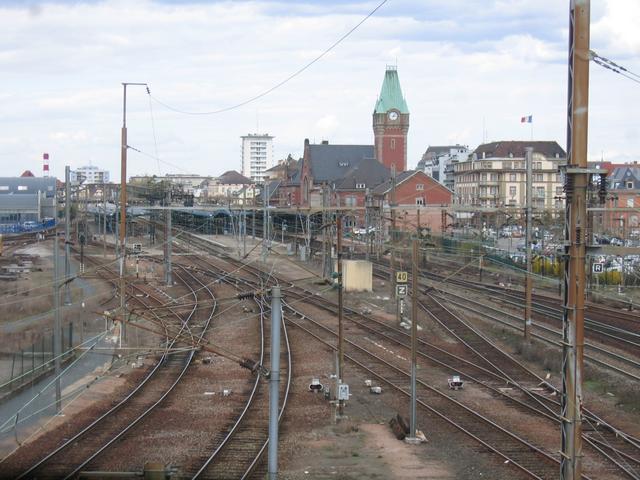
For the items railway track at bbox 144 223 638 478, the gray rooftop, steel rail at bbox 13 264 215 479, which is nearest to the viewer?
steel rail at bbox 13 264 215 479

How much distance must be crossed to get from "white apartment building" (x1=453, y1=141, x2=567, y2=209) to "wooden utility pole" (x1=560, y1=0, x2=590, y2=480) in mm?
49783

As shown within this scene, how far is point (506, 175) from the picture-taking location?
62.5 metres

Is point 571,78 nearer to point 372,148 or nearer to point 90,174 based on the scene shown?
point 372,148

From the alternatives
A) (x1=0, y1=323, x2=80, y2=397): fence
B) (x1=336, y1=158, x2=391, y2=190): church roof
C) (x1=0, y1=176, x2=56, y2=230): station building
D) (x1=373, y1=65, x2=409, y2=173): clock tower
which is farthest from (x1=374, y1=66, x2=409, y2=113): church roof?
(x1=0, y1=323, x2=80, y2=397): fence

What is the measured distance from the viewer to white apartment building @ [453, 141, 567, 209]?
2344 inches

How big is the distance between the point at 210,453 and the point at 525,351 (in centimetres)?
977

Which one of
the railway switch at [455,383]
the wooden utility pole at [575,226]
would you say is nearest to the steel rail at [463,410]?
the railway switch at [455,383]

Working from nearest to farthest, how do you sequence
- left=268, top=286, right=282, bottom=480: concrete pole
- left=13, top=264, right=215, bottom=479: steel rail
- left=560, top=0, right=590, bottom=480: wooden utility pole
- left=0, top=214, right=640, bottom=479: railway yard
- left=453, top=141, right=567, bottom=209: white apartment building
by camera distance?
left=560, top=0, right=590, bottom=480: wooden utility pole < left=268, top=286, right=282, bottom=480: concrete pole < left=13, top=264, right=215, bottom=479: steel rail < left=0, top=214, right=640, bottom=479: railway yard < left=453, top=141, right=567, bottom=209: white apartment building

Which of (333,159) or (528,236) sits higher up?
(333,159)

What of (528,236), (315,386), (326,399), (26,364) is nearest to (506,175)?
(528,236)

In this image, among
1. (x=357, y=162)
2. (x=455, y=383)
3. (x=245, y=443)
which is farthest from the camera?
(x=357, y=162)

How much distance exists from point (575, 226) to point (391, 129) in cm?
7943

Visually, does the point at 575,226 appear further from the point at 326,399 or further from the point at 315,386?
the point at 315,386

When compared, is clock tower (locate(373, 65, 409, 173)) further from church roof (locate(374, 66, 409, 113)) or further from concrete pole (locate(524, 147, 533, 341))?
concrete pole (locate(524, 147, 533, 341))
